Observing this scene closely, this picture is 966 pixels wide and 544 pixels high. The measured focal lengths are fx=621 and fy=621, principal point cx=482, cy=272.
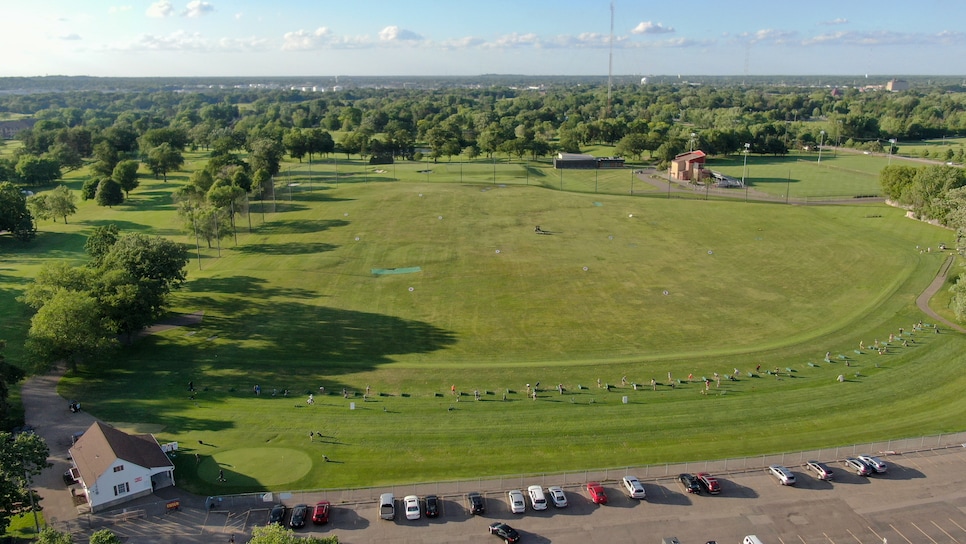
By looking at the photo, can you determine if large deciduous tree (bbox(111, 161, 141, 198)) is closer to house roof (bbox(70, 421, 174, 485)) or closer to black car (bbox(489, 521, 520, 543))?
house roof (bbox(70, 421, 174, 485))

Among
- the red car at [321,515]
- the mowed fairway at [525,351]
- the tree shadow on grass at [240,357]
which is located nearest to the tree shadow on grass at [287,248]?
the mowed fairway at [525,351]

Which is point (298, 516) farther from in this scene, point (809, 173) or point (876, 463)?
point (809, 173)

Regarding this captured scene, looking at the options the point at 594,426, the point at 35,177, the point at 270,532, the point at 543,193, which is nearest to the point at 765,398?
the point at 594,426

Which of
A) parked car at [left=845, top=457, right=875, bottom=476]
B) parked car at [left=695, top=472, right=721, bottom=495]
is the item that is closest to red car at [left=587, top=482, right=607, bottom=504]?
parked car at [left=695, top=472, right=721, bottom=495]

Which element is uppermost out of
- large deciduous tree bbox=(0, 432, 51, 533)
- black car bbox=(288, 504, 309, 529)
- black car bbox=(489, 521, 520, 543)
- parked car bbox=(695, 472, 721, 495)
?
large deciduous tree bbox=(0, 432, 51, 533)

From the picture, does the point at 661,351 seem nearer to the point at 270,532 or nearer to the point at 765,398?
the point at 765,398

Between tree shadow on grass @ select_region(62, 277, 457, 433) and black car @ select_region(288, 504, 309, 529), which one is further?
tree shadow on grass @ select_region(62, 277, 457, 433)

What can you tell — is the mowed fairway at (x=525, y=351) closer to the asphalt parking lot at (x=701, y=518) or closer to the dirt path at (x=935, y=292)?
the dirt path at (x=935, y=292)
